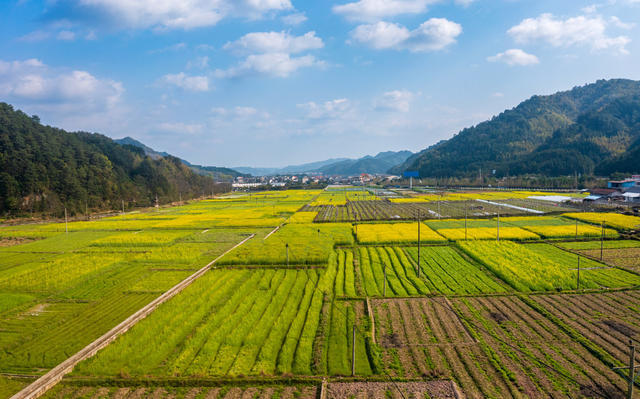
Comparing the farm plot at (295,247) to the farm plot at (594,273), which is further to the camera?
the farm plot at (295,247)

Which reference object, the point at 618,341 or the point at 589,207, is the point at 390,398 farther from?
the point at 589,207

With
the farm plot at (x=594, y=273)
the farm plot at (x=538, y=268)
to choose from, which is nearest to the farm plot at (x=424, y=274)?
the farm plot at (x=538, y=268)

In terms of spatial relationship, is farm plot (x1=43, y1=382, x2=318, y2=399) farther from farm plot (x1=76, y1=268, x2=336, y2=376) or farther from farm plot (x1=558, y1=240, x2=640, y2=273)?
farm plot (x1=558, y1=240, x2=640, y2=273)

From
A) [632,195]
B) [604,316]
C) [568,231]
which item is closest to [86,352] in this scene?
[604,316]

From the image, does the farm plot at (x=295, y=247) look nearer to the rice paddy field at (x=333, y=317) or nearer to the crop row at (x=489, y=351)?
the rice paddy field at (x=333, y=317)

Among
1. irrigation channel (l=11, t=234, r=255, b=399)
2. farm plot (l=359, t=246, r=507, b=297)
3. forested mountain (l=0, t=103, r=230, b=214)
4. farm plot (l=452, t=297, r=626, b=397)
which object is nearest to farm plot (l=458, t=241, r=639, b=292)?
farm plot (l=359, t=246, r=507, b=297)

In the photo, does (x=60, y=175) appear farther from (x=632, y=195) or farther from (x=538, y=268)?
(x=632, y=195)

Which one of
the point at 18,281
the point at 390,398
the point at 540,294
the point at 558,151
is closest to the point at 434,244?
the point at 540,294
